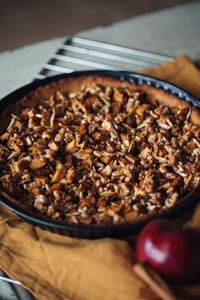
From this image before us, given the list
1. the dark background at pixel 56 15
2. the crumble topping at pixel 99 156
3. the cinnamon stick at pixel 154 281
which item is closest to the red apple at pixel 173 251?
the cinnamon stick at pixel 154 281

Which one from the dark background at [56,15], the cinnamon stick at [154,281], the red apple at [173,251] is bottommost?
the cinnamon stick at [154,281]

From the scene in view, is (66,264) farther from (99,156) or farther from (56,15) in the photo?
(56,15)

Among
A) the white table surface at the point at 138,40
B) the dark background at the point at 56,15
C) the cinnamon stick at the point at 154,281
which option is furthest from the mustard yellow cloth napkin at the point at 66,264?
the dark background at the point at 56,15

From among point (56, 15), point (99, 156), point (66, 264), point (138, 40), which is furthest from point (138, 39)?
point (66, 264)

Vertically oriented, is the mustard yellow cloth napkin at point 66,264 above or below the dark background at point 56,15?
below

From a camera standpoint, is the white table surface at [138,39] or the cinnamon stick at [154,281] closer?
the cinnamon stick at [154,281]

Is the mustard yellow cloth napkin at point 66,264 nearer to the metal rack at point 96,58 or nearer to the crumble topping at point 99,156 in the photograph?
the crumble topping at point 99,156

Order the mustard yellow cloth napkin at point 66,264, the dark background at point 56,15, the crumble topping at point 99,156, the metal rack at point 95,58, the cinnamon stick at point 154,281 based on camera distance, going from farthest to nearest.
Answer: the dark background at point 56,15
the metal rack at point 95,58
the crumble topping at point 99,156
the mustard yellow cloth napkin at point 66,264
the cinnamon stick at point 154,281

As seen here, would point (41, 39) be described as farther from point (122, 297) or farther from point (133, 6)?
point (122, 297)

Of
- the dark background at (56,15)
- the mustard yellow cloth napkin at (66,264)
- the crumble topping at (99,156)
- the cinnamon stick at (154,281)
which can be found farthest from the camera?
the dark background at (56,15)
